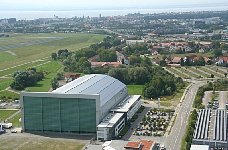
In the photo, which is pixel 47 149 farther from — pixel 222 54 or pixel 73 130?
pixel 222 54

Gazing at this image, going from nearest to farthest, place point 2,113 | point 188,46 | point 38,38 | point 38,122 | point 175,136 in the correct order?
point 175,136 → point 38,122 → point 2,113 → point 188,46 → point 38,38

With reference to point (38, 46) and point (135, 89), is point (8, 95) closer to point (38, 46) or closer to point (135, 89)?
point (135, 89)

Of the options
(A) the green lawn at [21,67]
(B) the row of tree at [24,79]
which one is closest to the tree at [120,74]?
(B) the row of tree at [24,79]

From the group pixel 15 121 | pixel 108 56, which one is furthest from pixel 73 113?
pixel 108 56

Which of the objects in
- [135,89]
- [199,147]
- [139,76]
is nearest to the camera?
[199,147]

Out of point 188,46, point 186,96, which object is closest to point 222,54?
point 188,46

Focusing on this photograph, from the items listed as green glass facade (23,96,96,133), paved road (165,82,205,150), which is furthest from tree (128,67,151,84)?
green glass facade (23,96,96,133)
